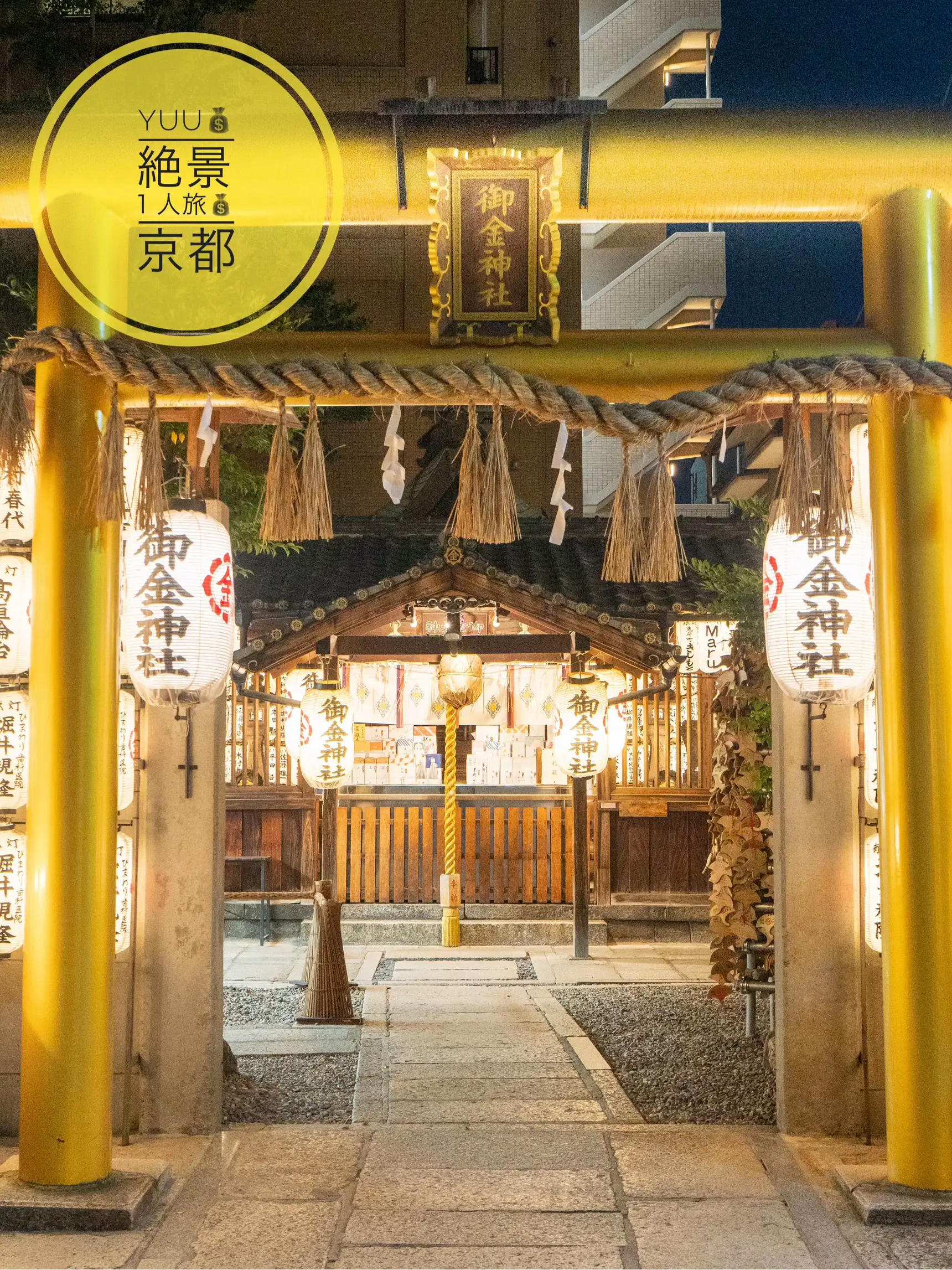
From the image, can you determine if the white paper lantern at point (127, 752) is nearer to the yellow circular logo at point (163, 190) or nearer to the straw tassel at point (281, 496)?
the straw tassel at point (281, 496)

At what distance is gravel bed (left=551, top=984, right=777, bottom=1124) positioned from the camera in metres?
7.52

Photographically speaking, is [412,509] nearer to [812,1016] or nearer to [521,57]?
[521,57]

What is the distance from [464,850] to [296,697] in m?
3.24

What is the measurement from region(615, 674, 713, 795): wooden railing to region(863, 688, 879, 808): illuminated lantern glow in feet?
26.9

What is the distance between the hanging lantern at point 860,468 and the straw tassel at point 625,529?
4.89 ft

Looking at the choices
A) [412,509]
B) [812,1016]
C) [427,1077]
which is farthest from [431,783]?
[812,1016]

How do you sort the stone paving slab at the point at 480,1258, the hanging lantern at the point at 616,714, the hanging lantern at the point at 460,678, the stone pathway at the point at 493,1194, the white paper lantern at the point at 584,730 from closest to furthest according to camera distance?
1. the stone paving slab at the point at 480,1258
2. the stone pathway at the point at 493,1194
3. the white paper lantern at the point at 584,730
4. the hanging lantern at the point at 616,714
5. the hanging lantern at the point at 460,678

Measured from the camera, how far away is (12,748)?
20.8 ft

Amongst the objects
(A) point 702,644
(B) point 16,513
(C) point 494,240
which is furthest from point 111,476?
(A) point 702,644

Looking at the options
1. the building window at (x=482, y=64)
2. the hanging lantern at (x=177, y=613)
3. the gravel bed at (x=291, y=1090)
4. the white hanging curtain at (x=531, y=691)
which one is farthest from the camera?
the building window at (x=482, y=64)

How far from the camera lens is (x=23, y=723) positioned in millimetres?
6355

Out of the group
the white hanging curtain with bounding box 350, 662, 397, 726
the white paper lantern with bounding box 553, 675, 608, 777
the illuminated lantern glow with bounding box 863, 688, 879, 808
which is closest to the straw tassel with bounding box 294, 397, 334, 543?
the illuminated lantern glow with bounding box 863, 688, 879, 808

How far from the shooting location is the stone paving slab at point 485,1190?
5.48m

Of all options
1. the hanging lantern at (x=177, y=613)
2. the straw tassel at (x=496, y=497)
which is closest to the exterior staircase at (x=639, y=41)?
the hanging lantern at (x=177, y=613)
